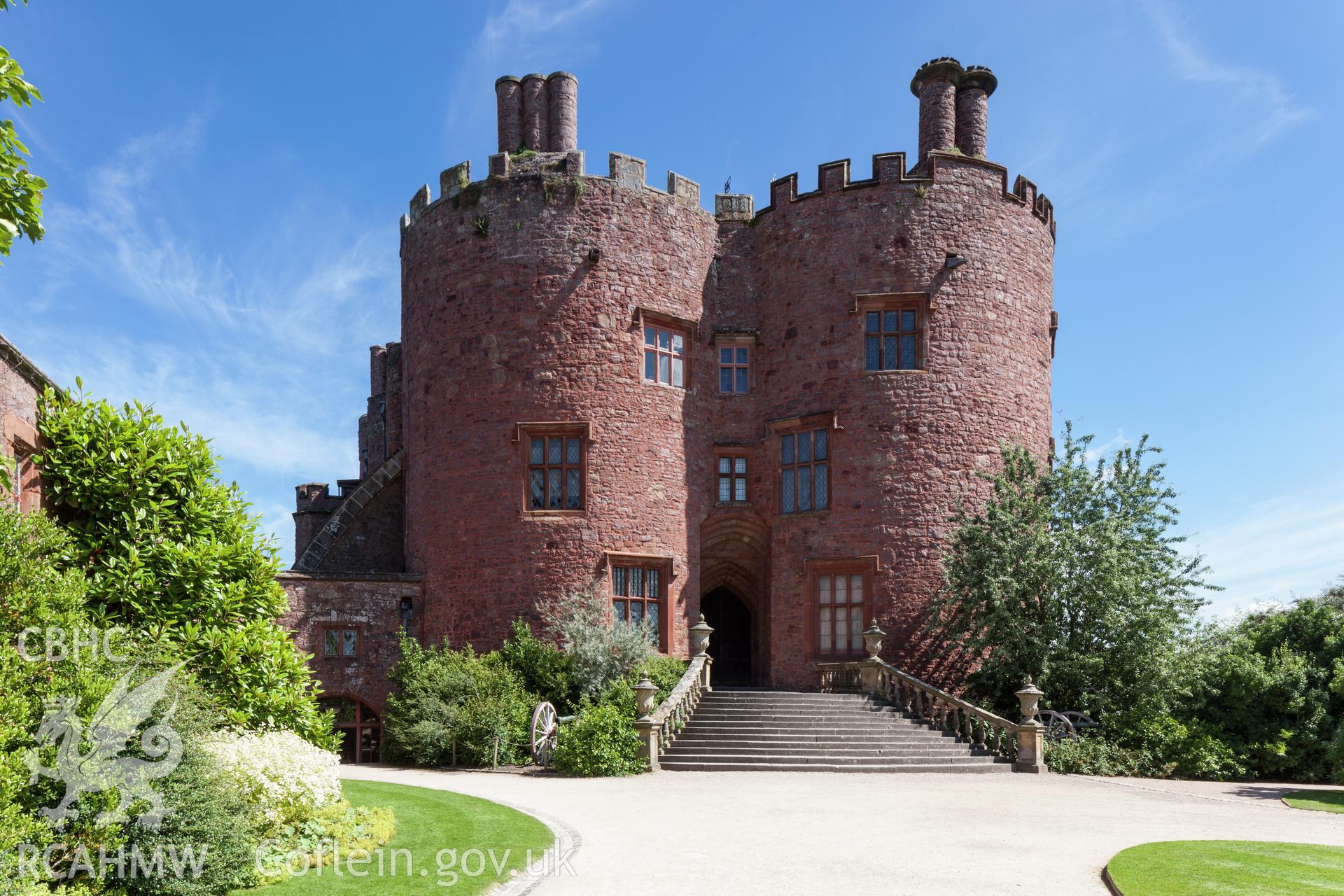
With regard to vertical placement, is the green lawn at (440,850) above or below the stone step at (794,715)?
above

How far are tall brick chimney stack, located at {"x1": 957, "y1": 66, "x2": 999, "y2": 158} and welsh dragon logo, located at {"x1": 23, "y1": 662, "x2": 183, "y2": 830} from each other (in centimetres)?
2188

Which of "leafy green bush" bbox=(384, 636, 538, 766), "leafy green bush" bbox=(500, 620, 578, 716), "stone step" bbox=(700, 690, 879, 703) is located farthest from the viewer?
"leafy green bush" bbox=(500, 620, 578, 716)

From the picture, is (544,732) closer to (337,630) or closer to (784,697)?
(784,697)

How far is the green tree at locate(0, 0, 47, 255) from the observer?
26.7 feet

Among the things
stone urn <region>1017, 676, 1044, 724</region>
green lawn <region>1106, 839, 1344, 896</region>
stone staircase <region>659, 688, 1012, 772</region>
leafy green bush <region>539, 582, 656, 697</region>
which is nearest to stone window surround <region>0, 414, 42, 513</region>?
green lawn <region>1106, 839, 1344, 896</region>

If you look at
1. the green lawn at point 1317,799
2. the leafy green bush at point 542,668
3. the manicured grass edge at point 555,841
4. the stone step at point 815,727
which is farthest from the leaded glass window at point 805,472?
the manicured grass edge at point 555,841

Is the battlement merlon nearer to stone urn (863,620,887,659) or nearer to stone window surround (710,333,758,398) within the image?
stone window surround (710,333,758,398)

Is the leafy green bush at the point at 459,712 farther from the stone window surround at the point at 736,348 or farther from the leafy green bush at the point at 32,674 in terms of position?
the leafy green bush at the point at 32,674

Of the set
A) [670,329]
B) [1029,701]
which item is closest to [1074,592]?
[1029,701]

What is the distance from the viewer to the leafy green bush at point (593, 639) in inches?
826

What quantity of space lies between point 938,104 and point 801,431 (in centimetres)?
805

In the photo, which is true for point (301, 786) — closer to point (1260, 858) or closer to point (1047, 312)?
point (1260, 858)

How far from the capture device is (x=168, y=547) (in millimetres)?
10914

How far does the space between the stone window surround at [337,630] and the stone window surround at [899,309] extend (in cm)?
1177
